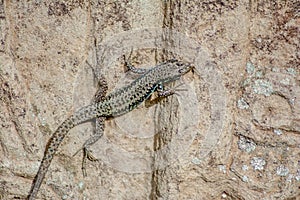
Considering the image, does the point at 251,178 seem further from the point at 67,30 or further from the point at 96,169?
the point at 67,30

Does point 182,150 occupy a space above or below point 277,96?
below

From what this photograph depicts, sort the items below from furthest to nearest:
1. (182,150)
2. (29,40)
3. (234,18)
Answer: (29,40)
(182,150)
(234,18)

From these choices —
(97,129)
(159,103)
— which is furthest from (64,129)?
(159,103)

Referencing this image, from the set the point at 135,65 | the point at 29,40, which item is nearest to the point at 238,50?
the point at 135,65

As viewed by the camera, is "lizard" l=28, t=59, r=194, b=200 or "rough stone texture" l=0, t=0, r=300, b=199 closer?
"rough stone texture" l=0, t=0, r=300, b=199

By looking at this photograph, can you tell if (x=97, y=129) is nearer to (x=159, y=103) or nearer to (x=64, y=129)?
(x=64, y=129)

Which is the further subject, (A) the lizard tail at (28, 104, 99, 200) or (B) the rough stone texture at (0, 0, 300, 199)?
(A) the lizard tail at (28, 104, 99, 200)
